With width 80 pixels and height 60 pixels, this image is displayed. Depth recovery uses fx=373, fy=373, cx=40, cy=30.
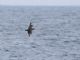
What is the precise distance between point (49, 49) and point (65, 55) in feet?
10.1

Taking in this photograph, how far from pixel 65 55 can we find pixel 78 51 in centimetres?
237

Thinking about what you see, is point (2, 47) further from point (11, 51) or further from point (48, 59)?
point (48, 59)

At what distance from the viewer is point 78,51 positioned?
30.2 meters

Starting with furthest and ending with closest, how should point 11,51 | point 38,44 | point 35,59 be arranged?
1. point 38,44
2. point 11,51
3. point 35,59

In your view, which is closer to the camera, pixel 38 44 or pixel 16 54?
pixel 16 54

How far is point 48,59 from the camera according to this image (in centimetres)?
2638

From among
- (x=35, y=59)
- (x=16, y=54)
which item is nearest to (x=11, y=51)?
(x=16, y=54)

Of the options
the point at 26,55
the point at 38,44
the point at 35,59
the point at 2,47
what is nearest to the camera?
the point at 35,59

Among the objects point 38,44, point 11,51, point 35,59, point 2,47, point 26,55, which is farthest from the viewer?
point 38,44

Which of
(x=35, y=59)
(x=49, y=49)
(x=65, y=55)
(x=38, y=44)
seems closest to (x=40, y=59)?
(x=35, y=59)

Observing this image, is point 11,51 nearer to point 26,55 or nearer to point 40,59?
point 26,55

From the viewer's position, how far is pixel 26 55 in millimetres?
28031

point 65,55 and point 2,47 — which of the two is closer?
point 65,55

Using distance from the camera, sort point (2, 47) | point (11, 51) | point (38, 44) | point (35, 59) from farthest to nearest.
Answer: point (38, 44) → point (2, 47) → point (11, 51) → point (35, 59)
